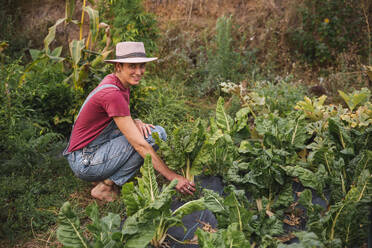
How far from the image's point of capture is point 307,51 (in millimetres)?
6891

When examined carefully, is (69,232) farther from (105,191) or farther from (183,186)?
(105,191)

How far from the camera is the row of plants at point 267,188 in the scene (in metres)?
2.45

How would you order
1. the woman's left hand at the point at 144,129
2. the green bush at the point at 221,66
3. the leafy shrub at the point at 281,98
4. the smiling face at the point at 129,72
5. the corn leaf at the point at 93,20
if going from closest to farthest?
the smiling face at the point at 129,72, the woman's left hand at the point at 144,129, the leafy shrub at the point at 281,98, the corn leaf at the point at 93,20, the green bush at the point at 221,66

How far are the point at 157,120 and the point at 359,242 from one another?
2838mm

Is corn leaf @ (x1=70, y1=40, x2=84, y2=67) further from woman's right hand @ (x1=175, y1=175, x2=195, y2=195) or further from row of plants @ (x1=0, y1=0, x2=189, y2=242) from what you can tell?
woman's right hand @ (x1=175, y1=175, x2=195, y2=195)

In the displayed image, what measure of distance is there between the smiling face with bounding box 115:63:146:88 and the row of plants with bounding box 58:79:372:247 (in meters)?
0.60

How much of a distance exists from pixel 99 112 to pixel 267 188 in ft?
5.23

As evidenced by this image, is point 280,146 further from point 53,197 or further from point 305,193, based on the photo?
point 53,197

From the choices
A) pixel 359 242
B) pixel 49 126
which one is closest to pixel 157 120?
pixel 49 126

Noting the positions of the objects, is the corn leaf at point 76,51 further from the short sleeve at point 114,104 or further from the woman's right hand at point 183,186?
Answer: the woman's right hand at point 183,186

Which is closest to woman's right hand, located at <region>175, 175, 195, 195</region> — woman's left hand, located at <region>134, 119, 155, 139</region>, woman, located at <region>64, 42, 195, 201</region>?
woman, located at <region>64, 42, 195, 201</region>

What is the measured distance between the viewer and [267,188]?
10.5 ft

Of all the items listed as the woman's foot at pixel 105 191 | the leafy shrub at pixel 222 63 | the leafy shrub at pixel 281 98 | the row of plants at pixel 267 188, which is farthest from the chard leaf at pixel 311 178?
the leafy shrub at pixel 222 63

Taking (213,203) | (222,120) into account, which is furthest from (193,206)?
(222,120)
